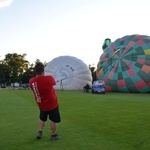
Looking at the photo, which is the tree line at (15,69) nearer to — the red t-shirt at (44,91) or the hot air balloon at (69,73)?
the hot air balloon at (69,73)

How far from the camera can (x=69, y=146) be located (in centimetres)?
495

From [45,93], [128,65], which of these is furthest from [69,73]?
[45,93]

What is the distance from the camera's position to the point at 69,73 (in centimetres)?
3631

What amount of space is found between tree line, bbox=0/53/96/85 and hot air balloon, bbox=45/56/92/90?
1902 inches

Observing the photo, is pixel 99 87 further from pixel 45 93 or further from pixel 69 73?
pixel 45 93

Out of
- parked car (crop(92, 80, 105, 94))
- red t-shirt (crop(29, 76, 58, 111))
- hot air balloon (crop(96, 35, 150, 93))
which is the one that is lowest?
parked car (crop(92, 80, 105, 94))

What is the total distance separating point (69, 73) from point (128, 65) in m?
12.9

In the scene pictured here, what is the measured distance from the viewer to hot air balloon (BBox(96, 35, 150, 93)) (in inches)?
935

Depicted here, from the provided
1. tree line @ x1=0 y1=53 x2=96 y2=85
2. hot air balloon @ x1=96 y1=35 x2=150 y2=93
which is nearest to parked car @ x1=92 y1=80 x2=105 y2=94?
hot air balloon @ x1=96 y1=35 x2=150 y2=93

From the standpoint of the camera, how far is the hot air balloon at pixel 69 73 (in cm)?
3628

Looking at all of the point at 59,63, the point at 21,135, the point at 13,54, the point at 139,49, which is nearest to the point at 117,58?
the point at 139,49

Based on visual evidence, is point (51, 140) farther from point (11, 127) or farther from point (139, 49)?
point (139, 49)

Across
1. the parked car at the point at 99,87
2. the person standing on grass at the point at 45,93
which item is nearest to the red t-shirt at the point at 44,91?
the person standing on grass at the point at 45,93

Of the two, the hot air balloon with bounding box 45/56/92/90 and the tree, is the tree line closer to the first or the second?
the tree
